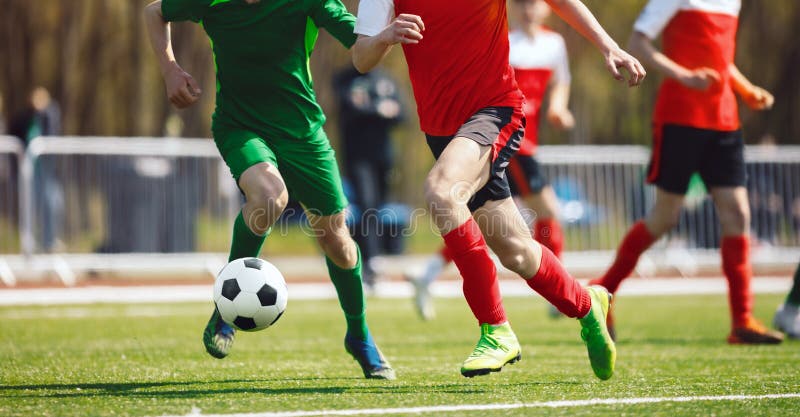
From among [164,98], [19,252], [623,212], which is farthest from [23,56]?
[623,212]

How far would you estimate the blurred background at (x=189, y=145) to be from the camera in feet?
42.6

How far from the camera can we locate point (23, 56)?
22203 millimetres

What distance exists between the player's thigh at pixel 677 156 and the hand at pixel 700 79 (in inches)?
16.8

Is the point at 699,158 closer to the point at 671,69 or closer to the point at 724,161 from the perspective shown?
the point at 724,161

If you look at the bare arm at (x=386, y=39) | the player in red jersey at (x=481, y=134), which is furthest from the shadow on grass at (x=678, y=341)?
the bare arm at (x=386, y=39)

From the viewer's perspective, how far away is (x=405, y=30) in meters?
4.48

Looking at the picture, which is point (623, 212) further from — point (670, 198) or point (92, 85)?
point (92, 85)

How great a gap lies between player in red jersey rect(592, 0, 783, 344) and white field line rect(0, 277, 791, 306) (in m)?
4.97

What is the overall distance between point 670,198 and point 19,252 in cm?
824

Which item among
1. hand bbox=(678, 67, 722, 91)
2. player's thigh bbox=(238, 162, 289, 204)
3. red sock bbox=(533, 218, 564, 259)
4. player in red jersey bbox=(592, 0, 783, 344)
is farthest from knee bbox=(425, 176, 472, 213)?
red sock bbox=(533, 218, 564, 259)

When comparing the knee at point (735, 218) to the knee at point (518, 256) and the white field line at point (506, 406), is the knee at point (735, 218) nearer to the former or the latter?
the white field line at point (506, 406)

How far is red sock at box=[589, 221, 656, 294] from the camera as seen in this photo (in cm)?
728

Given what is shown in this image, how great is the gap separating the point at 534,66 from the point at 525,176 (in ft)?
2.95

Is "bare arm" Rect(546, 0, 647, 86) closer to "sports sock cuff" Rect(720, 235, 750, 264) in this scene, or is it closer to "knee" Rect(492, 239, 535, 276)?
"knee" Rect(492, 239, 535, 276)
